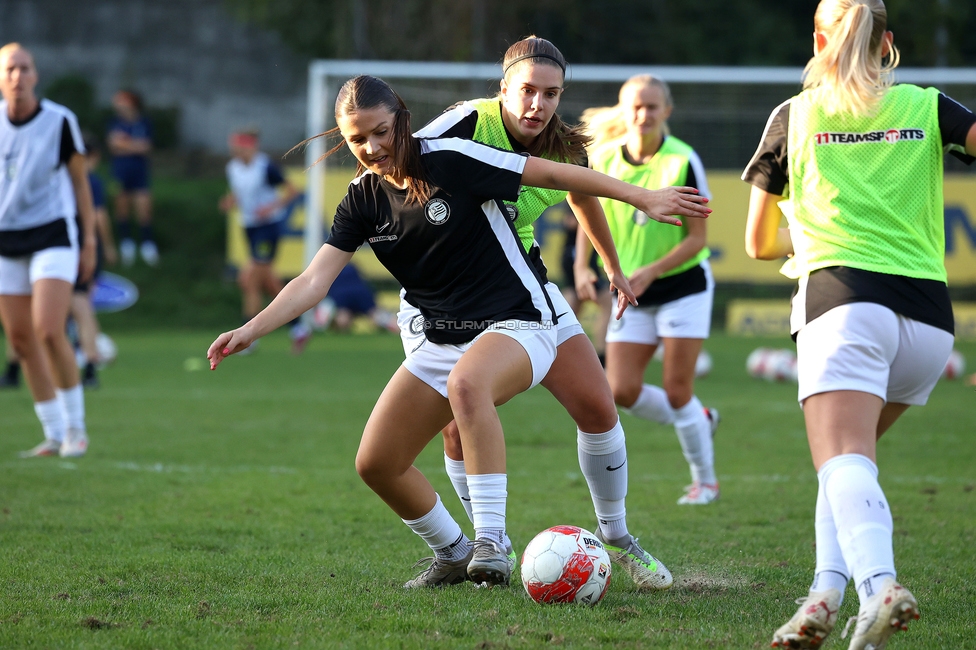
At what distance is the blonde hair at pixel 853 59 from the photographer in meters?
3.00

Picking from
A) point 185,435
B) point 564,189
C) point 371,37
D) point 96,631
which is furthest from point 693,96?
point 96,631

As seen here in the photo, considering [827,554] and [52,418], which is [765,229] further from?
[52,418]

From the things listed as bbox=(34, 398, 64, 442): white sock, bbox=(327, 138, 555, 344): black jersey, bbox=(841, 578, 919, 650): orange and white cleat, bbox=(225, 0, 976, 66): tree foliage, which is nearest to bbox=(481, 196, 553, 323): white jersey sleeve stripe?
bbox=(327, 138, 555, 344): black jersey

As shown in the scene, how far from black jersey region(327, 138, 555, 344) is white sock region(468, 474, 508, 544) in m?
0.48

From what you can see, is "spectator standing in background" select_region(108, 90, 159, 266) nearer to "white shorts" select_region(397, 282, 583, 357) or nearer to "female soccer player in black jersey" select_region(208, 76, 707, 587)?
"white shorts" select_region(397, 282, 583, 357)

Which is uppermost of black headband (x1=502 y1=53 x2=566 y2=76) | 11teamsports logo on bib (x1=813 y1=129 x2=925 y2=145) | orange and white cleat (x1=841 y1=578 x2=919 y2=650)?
black headband (x1=502 y1=53 x2=566 y2=76)

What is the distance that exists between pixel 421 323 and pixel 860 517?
1699mm

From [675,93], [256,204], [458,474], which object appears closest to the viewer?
[458,474]

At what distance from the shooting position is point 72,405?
22.8 feet

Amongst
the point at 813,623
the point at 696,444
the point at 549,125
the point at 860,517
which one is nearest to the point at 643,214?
the point at 696,444

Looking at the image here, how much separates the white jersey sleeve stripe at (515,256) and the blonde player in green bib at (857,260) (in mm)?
957

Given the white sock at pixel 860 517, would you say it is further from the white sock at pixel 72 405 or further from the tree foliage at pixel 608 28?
the tree foliage at pixel 608 28

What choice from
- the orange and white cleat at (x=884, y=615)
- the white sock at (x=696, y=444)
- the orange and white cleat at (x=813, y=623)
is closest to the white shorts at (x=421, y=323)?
the orange and white cleat at (x=813, y=623)

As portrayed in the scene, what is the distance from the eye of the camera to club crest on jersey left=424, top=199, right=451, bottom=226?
3.68 m
